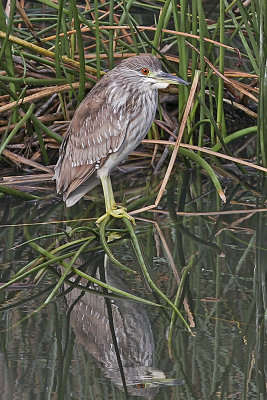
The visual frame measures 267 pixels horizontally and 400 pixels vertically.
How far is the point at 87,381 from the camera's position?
302 cm

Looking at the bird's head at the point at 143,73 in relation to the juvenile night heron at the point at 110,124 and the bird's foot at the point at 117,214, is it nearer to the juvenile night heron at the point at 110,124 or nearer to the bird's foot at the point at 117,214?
the juvenile night heron at the point at 110,124

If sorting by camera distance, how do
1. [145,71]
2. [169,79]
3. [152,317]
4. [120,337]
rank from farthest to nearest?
[145,71], [169,79], [152,317], [120,337]

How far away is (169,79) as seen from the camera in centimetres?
456

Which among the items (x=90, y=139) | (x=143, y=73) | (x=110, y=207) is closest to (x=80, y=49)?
(x=143, y=73)

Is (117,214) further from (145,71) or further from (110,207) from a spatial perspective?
(145,71)

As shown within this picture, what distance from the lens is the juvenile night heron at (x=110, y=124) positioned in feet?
15.5

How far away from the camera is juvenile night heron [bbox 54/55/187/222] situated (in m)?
4.71

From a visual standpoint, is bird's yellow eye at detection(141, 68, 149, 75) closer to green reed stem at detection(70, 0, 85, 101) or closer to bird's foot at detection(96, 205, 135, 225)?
green reed stem at detection(70, 0, 85, 101)

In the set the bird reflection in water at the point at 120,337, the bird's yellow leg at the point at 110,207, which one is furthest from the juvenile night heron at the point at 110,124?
the bird reflection in water at the point at 120,337

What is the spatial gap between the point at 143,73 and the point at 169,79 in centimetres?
21

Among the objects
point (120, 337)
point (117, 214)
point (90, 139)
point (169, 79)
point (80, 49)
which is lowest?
point (120, 337)

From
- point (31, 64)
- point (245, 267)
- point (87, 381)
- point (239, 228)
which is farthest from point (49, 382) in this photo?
point (31, 64)

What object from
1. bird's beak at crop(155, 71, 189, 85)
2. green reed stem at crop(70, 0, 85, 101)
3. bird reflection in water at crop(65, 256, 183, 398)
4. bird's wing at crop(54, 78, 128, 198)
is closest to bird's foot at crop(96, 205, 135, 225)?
bird's wing at crop(54, 78, 128, 198)

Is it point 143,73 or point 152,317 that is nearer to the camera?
point 152,317
